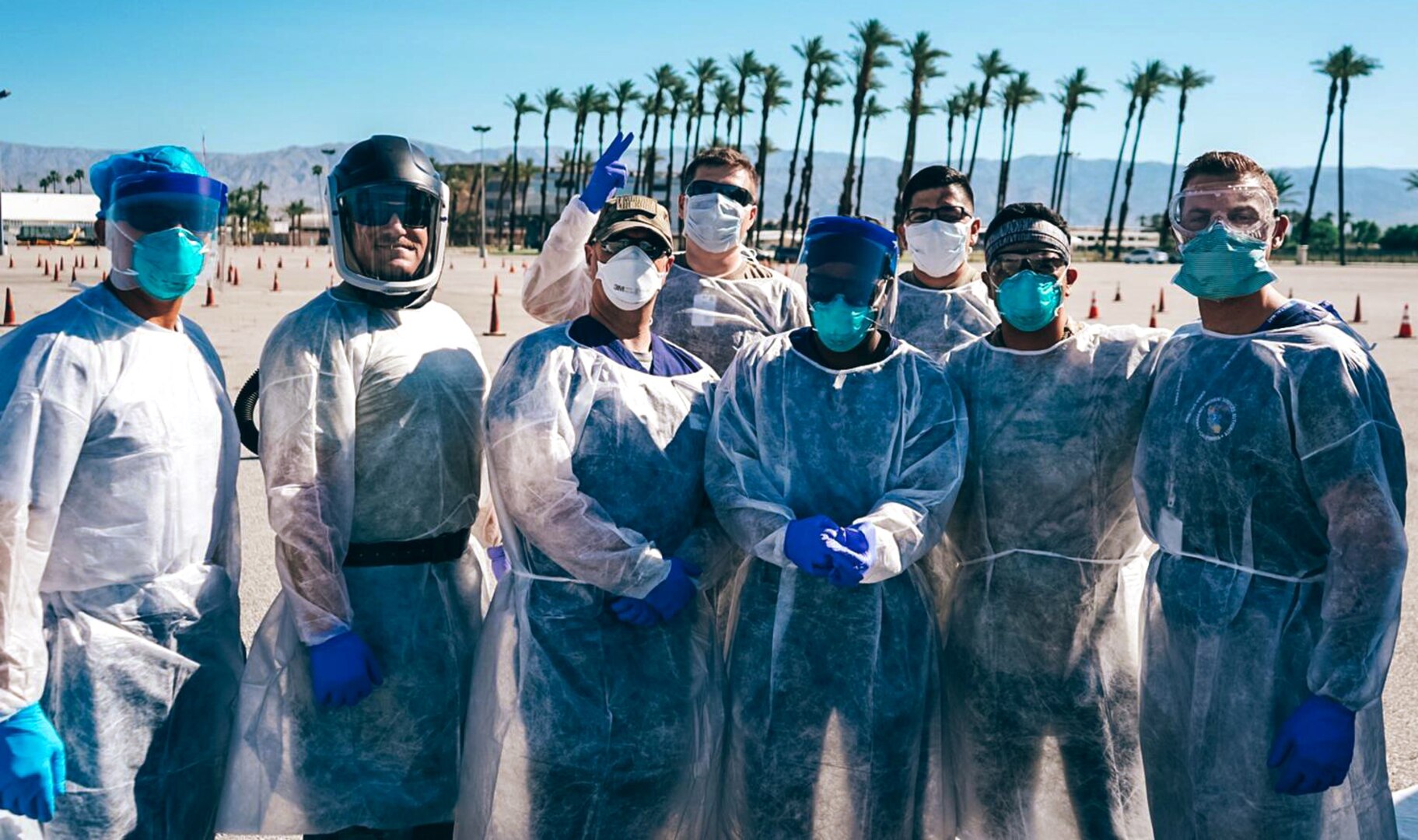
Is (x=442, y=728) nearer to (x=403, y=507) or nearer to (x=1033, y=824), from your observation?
(x=403, y=507)

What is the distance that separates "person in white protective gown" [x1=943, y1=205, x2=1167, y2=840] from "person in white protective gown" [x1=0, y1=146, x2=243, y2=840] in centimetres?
209

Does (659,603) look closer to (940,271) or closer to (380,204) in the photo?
(380,204)

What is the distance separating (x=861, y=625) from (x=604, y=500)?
2.49 ft

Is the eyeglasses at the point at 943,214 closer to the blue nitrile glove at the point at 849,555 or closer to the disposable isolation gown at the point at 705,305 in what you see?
the disposable isolation gown at the point at 705,305

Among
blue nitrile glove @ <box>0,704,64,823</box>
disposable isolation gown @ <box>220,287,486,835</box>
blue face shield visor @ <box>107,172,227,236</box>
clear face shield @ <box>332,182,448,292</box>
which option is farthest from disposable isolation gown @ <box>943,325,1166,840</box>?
blue nitrile glove @ <box>0,704,64,823</box>

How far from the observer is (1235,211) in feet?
9.98

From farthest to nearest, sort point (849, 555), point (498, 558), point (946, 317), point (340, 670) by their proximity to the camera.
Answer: point (946, 317)
point (498, 558)
point (340, 670)
point (849, 555)

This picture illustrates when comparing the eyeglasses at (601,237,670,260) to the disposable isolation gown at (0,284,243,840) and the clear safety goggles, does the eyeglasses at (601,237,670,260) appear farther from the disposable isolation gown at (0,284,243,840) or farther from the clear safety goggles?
the clear safety goggles

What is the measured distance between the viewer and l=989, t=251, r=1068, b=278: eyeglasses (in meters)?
3.33

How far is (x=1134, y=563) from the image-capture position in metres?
3.38

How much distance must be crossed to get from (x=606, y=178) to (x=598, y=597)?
1346 mm

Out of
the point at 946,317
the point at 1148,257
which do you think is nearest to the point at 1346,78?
the point at 1148,257

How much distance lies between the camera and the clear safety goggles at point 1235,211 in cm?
303

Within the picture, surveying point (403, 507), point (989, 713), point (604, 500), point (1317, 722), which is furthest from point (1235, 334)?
point (403, 507)
